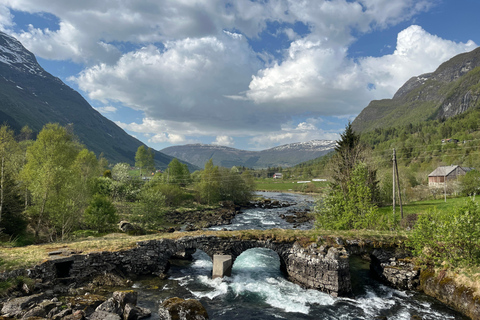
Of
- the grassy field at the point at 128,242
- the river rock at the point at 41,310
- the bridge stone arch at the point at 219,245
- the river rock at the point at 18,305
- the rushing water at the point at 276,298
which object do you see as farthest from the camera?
the bridge stone arch at the point at 219,245

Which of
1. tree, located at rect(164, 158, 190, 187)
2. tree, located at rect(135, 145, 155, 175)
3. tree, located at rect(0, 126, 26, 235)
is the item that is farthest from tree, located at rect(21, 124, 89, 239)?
tree, located at rect(135, 145, 155, 175)

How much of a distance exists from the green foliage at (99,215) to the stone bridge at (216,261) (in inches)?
673

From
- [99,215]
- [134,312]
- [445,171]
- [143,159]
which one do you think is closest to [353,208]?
[134,312]

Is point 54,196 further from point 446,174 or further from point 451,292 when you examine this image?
point 446,174

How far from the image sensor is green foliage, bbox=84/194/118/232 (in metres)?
35.3

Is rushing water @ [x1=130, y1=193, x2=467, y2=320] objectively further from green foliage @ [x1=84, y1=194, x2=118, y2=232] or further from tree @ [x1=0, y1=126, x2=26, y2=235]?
tree @ [x1=0, y1=126, x2=26, y2=235]

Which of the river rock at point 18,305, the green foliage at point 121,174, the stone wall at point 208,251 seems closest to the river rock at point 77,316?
the river rock at point 18,305

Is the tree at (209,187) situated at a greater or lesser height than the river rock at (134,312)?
greater

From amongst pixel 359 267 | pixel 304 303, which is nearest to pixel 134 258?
pixel 304 303

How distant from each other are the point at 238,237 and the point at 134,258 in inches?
371

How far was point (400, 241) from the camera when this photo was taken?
898 inches

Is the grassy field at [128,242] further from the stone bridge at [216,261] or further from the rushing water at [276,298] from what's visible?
the rushing water at [276,298]

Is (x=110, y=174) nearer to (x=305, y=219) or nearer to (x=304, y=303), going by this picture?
(x=305, y=219)

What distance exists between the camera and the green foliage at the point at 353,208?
29625mm
